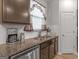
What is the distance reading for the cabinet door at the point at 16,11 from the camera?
8.73 ft

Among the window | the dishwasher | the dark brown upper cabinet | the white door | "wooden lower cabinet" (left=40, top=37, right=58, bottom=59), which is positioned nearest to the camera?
the dishwasher

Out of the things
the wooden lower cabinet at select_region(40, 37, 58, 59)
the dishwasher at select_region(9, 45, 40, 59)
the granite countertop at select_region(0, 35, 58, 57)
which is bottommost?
the wooden lower cabinet at select_region(40, 37, 58, 59)

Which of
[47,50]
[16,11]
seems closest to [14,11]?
[16,11]

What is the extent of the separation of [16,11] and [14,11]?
100 mm

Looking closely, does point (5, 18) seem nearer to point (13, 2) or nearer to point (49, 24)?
point (13, 2)

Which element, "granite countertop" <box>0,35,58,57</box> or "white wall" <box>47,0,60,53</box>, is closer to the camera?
"granite countertop" <box>0,35,58,57</box>

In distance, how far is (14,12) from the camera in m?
2.99

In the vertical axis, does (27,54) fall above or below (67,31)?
below

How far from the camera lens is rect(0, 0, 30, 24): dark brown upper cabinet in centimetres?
260

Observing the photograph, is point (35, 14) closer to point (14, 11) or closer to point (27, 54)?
point (14, 11)

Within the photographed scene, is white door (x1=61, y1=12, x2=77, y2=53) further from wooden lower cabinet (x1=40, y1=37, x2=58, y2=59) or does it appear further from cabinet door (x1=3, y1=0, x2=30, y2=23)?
cabinet door (x1=3, y1=0, x2=30, y2=23)

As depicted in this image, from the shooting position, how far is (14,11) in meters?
2.99

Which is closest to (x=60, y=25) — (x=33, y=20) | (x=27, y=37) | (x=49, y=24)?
(x=49, y=24)

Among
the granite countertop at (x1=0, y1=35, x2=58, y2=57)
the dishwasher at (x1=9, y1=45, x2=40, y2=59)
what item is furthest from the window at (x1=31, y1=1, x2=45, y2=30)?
the granite countertop at (x1=0, y1=35, x2=58, y2=57)
